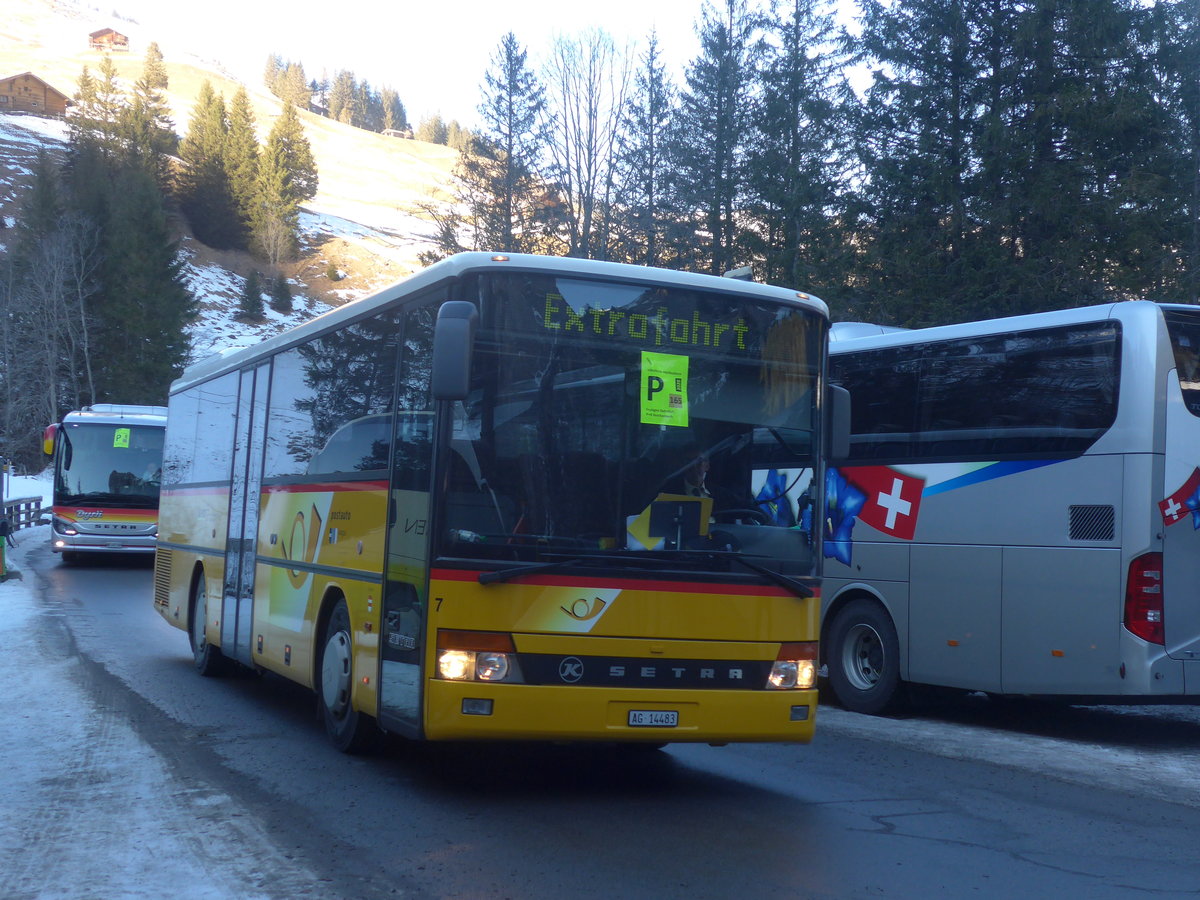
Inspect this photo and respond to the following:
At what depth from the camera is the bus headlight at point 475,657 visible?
664 centimetres

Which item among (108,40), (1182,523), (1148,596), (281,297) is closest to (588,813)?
(1148,596)

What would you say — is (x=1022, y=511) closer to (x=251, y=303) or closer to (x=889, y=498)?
(x=889, y=498)

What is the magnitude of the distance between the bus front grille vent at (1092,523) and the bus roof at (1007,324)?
1471mm

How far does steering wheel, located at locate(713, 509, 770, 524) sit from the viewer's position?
7109 millimetres

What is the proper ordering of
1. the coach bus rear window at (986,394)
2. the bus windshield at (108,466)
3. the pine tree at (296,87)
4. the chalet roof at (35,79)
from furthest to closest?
the pine tree at (296,87) → the chalet roof at (35,79) → the bus windshield at (108,466) → the coach bus rear window at (986,394)

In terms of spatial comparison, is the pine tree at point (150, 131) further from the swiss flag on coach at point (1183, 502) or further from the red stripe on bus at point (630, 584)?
the red stripe on bus at point (630, 584)

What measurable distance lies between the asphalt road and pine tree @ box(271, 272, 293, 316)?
89.9 m

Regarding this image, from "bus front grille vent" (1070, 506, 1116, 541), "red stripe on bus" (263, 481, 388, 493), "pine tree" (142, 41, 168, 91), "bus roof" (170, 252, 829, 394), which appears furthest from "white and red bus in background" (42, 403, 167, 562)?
"pine tree" (142, 41, 168, 91)

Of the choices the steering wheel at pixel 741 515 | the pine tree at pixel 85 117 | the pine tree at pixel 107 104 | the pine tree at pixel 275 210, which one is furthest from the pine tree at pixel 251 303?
the steering wheel at pixel 741 515

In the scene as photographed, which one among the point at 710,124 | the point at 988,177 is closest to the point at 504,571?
the point at 988,177

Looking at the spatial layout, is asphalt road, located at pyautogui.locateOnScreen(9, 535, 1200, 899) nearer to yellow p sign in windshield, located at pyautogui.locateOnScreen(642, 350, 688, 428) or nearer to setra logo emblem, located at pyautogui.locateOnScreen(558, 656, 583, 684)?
setra logo emblem, located at pyautogui.locateOnScreen(558, 656, 583, 684)

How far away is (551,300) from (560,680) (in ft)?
6.82

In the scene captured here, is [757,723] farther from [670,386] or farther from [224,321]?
[224,321]

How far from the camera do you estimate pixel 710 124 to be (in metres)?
38.0
